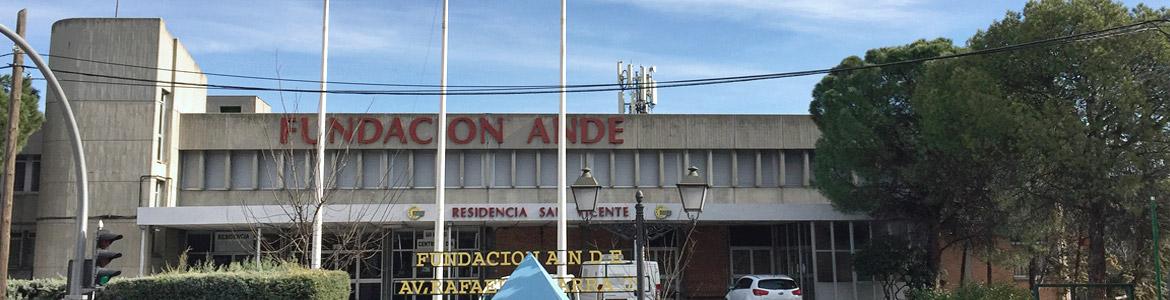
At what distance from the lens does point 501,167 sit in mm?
35906

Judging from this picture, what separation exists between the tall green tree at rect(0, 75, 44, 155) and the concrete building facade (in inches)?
151

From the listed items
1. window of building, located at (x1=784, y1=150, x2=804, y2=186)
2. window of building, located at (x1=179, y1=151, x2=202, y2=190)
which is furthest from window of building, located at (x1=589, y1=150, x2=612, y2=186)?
window of building, located at (x1=179, y1=151, x2=202, y2=190)

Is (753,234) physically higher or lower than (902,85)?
lower

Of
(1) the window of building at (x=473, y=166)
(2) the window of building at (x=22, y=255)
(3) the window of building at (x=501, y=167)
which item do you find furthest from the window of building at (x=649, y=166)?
(2) the window of building at (x=22, y=255)

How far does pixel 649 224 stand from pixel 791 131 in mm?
20207

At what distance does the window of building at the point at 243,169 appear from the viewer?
35.3 meters

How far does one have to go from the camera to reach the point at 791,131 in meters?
36.5

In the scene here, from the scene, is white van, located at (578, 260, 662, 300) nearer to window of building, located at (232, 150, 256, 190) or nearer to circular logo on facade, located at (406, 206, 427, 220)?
circular logo on facade, located at (406, 206, 427, 220)

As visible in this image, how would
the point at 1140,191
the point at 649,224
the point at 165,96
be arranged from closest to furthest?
1. the point at 649,224
2. the point at 1140,191
3. the point at 165,96

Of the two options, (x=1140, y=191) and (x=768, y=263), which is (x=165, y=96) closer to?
(x=768, y=263)

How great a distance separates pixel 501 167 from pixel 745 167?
8.45 m

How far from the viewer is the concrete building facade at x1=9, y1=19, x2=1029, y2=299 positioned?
105 feet

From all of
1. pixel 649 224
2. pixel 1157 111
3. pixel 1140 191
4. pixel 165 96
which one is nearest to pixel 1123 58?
pixel 1157 111

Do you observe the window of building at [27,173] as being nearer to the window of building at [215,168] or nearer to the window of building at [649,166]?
the window of building at [215,168]
